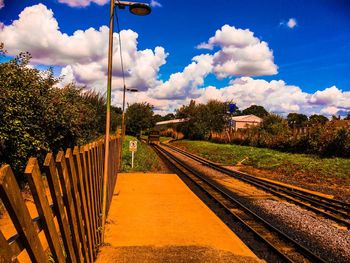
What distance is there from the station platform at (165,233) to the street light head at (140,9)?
Answer: 15.3ft

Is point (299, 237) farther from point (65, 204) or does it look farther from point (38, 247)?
point (38, 247)

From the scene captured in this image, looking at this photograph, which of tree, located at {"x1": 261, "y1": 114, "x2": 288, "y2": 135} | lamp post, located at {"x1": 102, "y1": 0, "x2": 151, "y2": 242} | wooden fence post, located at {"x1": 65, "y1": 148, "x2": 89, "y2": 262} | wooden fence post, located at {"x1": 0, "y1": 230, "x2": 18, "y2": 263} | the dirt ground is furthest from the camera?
tree, located at {"x1": 261, "y1": 114, "x2": 288, "y2": 135}

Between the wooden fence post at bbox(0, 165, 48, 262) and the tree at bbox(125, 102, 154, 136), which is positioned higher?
the tree at bbox(125, 102, 154, 136)

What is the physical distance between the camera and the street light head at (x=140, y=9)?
19.8 feet

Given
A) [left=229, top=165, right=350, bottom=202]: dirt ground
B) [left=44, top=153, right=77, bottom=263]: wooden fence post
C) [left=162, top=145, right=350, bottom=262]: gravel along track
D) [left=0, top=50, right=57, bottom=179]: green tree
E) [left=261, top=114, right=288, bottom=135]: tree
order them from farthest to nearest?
1. [left=261, top=114, right=288, bottom=135]: tree
2. [left=229, top=165, right=350, bottom=202]: dirt ground
3. [left=0, top=50, right=57, bottom=179]: green tree
4. [left=162, top=145, right=350, bottom=262]: gravel along track
5. [left=44, top=153, right=77, bottom=263]: wooden fence post

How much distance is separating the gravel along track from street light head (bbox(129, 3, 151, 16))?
671 centimetres

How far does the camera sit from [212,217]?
8242 millimetres

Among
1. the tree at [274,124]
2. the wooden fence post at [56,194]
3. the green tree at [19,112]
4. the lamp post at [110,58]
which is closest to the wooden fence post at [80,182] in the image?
the wooden fence post at [56,194]

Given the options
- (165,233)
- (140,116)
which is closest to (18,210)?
(165,233)

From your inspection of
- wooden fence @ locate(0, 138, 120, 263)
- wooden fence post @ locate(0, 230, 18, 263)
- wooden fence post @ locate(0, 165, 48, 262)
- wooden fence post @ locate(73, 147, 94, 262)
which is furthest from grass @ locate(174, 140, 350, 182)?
wooden fence post @ locate(0, 230, 18, 263)

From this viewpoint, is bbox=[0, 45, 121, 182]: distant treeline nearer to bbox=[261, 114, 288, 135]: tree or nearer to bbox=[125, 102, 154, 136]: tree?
bbox=[261, 114, 288, 135]: tree

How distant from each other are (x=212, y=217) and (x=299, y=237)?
2.43 meters

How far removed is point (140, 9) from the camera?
20.1 feet

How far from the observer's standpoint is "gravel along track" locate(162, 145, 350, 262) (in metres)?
7.40
